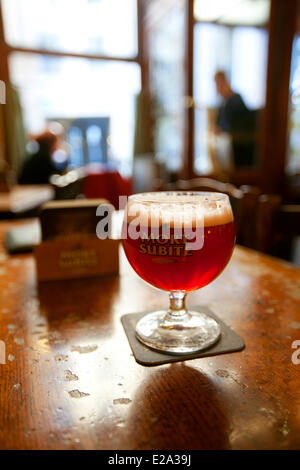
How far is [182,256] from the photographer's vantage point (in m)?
0.57

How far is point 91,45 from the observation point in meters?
6.86

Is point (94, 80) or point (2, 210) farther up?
point (94, 80)

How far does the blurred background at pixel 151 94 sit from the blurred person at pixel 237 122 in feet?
0.05

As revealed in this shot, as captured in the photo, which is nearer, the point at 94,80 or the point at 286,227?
the point at 286,227

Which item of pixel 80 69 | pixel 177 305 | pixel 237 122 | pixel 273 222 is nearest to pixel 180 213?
pixel 177 305

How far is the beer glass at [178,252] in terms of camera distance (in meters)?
0.56

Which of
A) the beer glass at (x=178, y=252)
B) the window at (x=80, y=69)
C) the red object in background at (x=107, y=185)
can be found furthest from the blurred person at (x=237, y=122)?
the beer glass at (x=178, y=252)

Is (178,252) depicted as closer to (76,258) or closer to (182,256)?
(182,256)

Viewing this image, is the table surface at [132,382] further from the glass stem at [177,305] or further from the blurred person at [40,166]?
the blurred person at [40,166]

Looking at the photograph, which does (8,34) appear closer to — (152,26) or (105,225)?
(152,26)

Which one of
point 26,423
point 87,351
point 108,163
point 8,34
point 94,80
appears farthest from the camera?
point 108,163

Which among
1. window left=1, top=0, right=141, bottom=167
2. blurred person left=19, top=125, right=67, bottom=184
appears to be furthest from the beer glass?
window left=1, top=0, right=141, bottom=167

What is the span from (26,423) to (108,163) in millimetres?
7670

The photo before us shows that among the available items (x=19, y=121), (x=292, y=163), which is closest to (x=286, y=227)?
(x=292, y=163)
